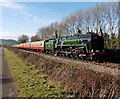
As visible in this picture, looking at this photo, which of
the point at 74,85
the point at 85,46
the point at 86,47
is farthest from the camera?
the point at 85,46

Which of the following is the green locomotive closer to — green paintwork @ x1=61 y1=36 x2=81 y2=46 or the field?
green paintwork @ x1=61 y1=36 x2=81 y2=46

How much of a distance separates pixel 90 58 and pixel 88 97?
662 inches


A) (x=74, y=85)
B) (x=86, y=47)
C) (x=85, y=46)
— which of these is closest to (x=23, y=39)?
(x=85, y=46)

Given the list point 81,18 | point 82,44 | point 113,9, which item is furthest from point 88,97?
point 81,18

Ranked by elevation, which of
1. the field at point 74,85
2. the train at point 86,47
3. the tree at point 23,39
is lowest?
the field at point 74,85

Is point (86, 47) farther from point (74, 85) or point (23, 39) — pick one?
point (23, 39)

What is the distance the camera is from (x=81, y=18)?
79.8m

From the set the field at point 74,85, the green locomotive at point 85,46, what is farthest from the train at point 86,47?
the field at point 74,85

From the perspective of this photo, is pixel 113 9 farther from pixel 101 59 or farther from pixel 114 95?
pixel 114 95

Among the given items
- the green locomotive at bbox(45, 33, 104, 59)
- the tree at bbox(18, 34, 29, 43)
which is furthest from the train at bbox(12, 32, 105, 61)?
the tree at bbox(18, 34, 29, 43)

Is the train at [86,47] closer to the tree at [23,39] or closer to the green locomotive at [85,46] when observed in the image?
the green locomotive at [85,46]

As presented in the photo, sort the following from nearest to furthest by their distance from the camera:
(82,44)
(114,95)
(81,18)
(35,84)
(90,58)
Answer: (114,95), (35,84), (90,58), (82,44), (81,18)

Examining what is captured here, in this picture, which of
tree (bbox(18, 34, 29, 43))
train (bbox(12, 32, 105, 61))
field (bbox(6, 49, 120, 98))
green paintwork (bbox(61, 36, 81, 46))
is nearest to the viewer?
field (bbox(6, 49, 120, 98))

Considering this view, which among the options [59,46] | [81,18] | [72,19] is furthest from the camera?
[72,19]
